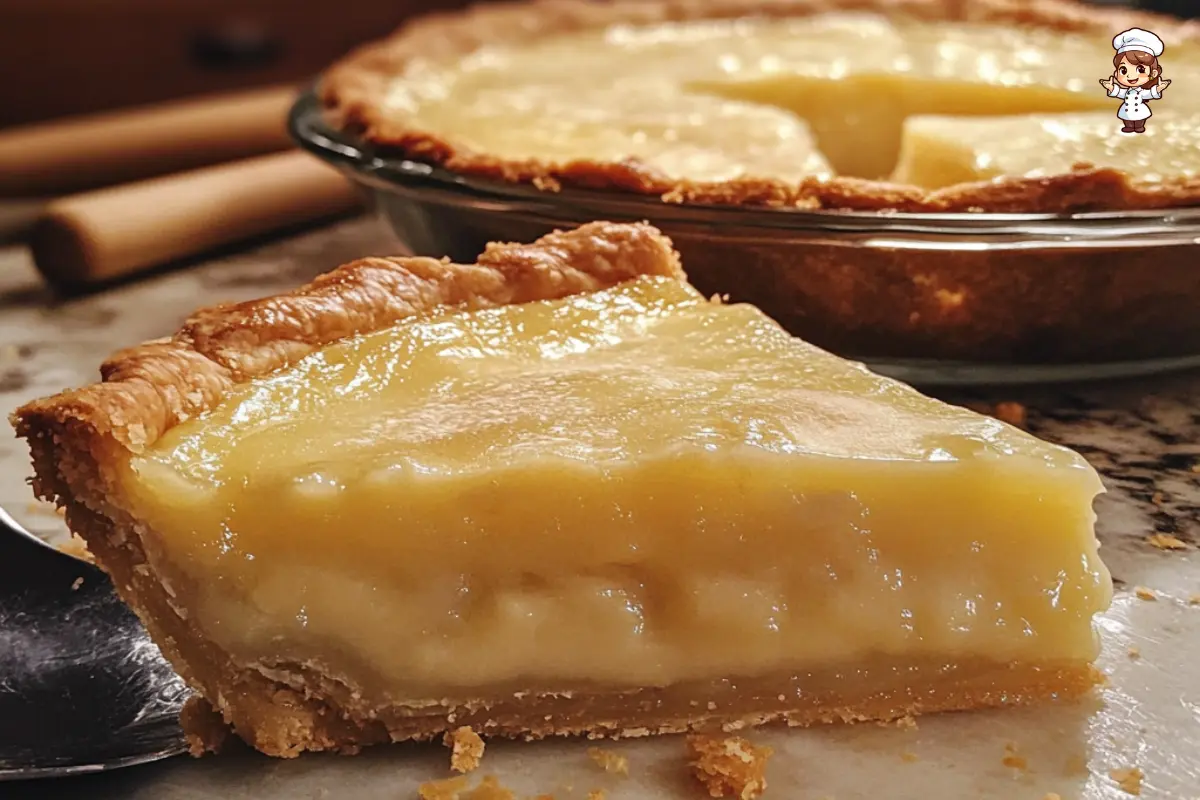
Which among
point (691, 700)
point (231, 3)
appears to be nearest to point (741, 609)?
point (691, 700)

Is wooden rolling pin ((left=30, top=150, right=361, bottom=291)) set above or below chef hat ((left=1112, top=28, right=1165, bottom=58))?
below

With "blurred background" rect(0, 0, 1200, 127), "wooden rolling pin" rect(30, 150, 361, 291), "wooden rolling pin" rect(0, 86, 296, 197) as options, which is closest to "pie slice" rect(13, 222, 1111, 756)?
"wooden rolling pin" rect(30, 150, 361, 291)

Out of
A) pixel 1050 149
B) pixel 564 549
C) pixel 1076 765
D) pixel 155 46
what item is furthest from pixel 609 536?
pixel 155 46

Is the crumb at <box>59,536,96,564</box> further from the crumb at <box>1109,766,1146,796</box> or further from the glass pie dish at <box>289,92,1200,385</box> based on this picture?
the crumb at <box>1109,766,1146,796</box>

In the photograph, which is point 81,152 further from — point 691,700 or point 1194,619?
point 1194,619

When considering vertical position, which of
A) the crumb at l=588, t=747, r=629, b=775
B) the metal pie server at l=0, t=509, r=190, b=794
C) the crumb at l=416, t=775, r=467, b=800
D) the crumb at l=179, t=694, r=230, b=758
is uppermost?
the crumb at l=588, t=747, r=629, b=775

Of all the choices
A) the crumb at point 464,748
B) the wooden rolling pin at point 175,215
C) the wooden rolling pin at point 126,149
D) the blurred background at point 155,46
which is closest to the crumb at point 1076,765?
the crumb at point 464,748

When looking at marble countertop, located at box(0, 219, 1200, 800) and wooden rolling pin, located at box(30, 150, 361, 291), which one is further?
wooden rolling pin, located at box(30, 150, 361, 291)
